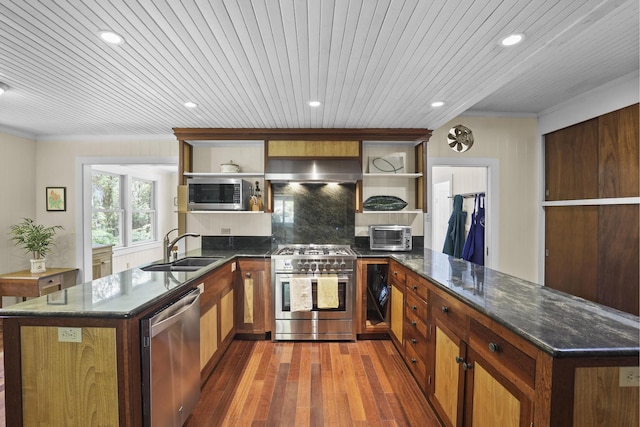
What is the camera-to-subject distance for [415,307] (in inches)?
93.8

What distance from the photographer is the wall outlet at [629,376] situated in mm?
996

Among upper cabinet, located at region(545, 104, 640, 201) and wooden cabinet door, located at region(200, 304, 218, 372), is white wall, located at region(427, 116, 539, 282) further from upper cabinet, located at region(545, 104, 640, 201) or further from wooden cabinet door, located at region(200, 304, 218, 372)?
wooden cabinet door, located at region(200, 304, 218, 372)

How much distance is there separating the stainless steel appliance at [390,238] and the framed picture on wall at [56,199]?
404 cm

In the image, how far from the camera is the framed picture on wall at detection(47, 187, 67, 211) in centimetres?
393

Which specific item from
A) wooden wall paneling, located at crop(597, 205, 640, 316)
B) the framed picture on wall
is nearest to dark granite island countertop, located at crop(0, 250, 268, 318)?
the framed picture on wall

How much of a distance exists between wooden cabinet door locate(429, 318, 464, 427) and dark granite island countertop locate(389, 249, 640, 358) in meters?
0.29

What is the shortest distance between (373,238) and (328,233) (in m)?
0.59

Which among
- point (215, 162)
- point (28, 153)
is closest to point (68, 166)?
point (28, 153)

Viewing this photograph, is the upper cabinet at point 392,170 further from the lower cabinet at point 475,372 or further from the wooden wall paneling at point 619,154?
the lower cabinet at point 475,372

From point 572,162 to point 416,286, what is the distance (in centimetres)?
238

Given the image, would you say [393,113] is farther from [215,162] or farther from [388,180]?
[215,162]

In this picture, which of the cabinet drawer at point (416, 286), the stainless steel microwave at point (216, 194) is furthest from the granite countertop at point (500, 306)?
the stainless steel microwave at point (216, 194)

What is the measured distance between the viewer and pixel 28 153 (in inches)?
151

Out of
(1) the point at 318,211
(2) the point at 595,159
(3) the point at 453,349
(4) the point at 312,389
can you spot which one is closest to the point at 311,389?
(4) the point at 312,389
